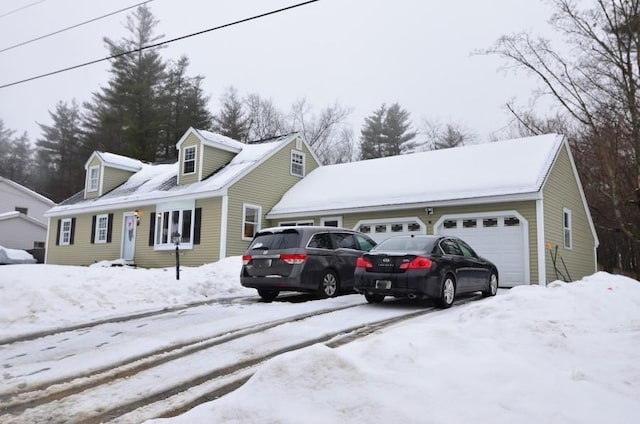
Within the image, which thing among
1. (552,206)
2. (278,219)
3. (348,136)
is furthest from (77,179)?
(552,206)

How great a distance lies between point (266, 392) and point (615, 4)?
23876mm

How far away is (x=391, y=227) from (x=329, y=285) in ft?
26.0

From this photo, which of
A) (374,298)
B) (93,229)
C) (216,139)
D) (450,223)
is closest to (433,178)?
(450,223)

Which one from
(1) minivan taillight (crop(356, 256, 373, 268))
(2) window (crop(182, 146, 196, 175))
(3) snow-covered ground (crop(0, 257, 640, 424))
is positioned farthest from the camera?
(2) window (crop(182, 146, 196, 175))

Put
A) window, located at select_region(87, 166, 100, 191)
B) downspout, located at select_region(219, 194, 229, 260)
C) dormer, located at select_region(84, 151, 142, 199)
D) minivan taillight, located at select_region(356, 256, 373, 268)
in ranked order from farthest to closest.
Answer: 1. window, located at select_region(87, 166, 100, 191)
2. dormer, located at select_region(84, 151, 142, 199)
3. downspout, located at select_region(219, 194, 229, 260)
4. minivan taillight, located at select_region(356, 256, 373, 268)

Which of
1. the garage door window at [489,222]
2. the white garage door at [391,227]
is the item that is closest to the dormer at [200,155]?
the white garage door at [391,227]

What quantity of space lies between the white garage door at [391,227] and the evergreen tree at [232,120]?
25627 mm

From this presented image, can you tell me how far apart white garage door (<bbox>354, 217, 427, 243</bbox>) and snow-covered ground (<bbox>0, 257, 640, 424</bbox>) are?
9865 millimetres

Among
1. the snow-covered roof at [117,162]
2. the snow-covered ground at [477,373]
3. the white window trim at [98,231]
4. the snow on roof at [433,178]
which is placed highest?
the snow-covered roof at [117,162]

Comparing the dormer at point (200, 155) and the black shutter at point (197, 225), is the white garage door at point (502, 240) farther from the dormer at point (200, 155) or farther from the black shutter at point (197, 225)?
the dormer at point (200, 155)

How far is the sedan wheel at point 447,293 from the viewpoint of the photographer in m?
9.43

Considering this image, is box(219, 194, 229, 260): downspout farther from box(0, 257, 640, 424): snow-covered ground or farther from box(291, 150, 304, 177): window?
box(0, 257, 640, 424): snow-covered ground

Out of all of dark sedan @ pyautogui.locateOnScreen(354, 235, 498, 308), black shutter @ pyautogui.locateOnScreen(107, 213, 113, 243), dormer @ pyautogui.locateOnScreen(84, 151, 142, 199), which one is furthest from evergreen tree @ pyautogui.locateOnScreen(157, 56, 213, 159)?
dark sedan @ pyautogui.locateOnScreen(354, 235, 498, 308)

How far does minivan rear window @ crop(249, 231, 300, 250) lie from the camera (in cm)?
1071
